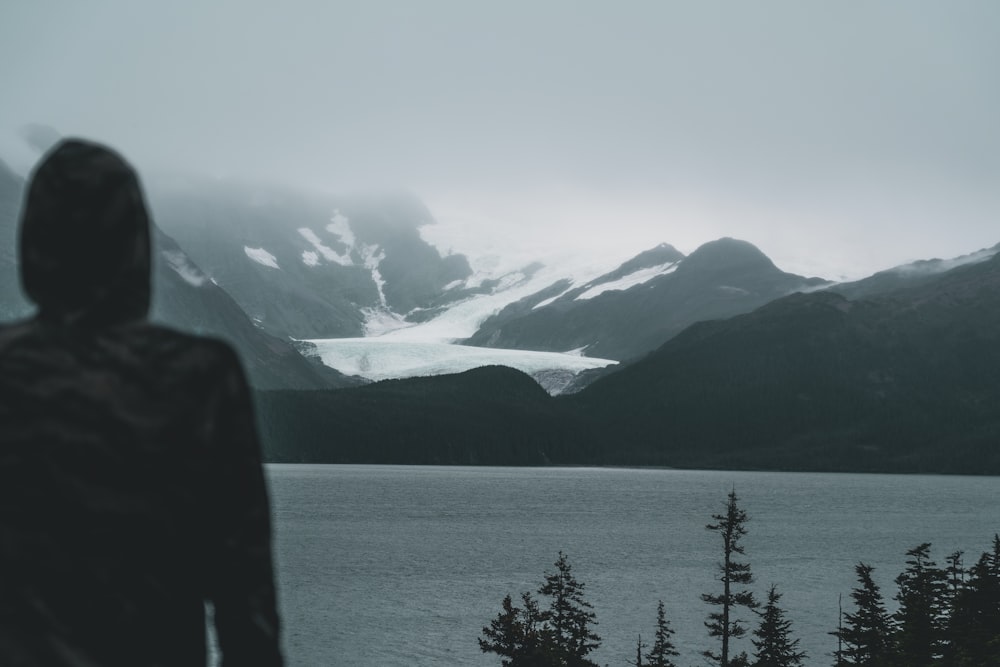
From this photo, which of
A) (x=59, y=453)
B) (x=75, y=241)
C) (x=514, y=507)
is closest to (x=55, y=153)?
(x=75, y=241)

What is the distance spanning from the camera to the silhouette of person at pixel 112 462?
3463mm

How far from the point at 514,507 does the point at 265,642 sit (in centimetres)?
17147

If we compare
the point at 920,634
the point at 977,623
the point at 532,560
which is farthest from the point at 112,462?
the point at 532,560

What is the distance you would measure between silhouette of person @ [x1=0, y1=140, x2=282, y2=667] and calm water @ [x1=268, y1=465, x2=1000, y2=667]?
60.7 m

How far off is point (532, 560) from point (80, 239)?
4069 inches

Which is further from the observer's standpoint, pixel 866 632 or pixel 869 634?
pixel 866 632

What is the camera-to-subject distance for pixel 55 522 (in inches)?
137

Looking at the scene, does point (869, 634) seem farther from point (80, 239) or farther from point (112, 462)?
point (80, 239)

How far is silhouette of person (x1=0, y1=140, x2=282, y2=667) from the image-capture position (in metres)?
3.46

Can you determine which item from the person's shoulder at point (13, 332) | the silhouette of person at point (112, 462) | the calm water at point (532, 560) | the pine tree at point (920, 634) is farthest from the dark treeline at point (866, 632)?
the person's shoulder at point (13, 332)

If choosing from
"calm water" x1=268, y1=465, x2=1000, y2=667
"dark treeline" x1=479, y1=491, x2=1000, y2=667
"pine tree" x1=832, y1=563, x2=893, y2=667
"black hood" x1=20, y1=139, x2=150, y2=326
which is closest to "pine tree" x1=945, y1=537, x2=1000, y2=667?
"dark treeline" x1=479, y1=491, x2=1000, y2=667

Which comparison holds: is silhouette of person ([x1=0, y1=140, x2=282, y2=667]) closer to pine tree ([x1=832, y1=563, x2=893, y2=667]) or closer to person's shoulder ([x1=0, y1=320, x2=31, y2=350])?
person's shoulder ([x1=0, y1=320, x2=31, y2=350])

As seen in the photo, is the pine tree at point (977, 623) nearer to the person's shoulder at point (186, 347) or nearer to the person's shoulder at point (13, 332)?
the person's shoulder at point (186, 347)

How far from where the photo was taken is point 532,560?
104625mm
